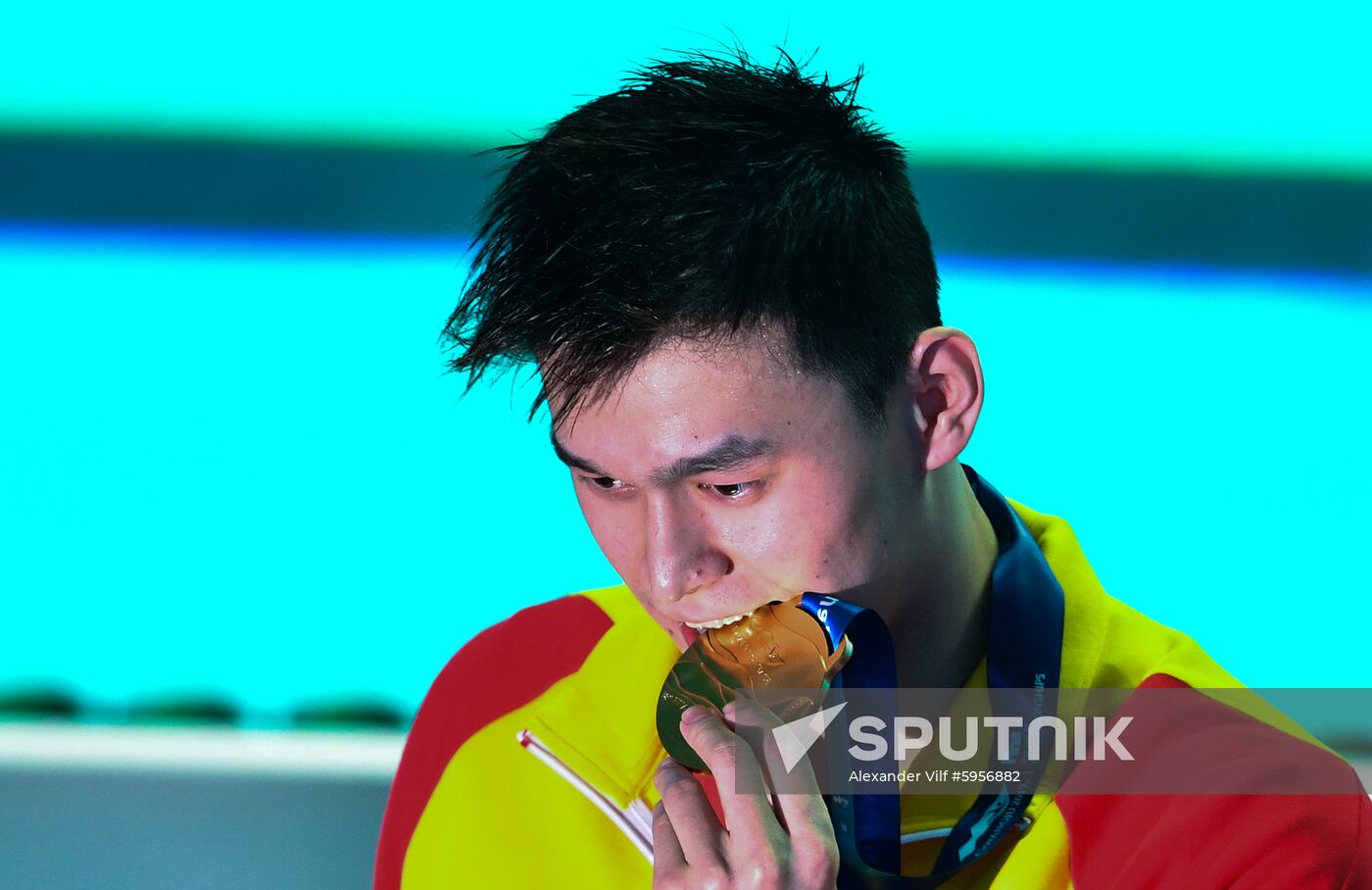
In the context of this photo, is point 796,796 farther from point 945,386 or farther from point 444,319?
point 444,319

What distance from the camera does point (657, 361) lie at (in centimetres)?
107

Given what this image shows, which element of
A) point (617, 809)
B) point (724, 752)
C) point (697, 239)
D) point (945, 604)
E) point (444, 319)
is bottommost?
point (617, 809)

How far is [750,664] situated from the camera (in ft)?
3.84

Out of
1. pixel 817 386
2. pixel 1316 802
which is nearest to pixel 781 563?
pixel 817 386

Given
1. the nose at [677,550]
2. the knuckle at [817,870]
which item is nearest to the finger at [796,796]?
the knuckle at [817,870]

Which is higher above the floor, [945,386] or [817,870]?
[945,386]

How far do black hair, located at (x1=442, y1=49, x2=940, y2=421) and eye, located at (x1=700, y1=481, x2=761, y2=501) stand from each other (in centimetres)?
11

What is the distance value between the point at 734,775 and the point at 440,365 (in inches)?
61.3

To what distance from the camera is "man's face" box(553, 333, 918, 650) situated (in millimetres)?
1058

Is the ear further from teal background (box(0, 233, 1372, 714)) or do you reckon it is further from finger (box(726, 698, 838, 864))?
teal background (box(0, 233, 1372, 714))

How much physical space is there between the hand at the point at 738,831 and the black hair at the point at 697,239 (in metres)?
0.30

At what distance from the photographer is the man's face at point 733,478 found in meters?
1.06

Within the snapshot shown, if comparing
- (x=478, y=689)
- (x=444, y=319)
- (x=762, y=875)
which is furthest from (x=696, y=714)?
(x=444, y=319)

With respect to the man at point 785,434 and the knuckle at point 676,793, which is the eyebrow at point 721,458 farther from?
the knuckle at point 676,793
